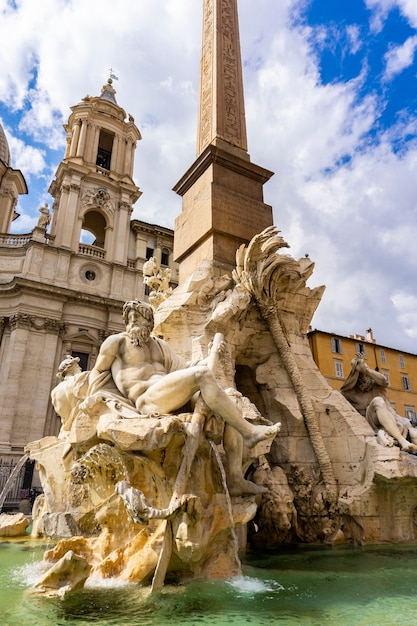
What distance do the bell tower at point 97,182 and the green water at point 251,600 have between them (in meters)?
22.8

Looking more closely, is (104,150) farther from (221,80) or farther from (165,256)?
(221,80)

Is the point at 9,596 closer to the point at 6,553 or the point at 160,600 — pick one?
the point at 160,600

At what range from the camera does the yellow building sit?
24188 mm

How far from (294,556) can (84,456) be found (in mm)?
2469

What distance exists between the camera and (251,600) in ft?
10.2

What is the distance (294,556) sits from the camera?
472 cm

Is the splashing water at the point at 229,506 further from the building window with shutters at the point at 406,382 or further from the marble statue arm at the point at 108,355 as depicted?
the building window with shutters at the point at 406,382

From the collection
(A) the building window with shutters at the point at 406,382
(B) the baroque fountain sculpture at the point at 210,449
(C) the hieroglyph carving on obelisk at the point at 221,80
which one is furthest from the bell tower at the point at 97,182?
Result: (B) the baroque fountain sculpture at the point at 210,449

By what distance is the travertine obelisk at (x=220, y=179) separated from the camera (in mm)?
7371

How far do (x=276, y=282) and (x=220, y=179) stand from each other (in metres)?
2.39

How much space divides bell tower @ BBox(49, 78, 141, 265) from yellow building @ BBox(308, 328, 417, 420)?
40.5ft

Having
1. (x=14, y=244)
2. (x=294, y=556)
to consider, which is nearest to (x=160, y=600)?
(x=294, y=556)

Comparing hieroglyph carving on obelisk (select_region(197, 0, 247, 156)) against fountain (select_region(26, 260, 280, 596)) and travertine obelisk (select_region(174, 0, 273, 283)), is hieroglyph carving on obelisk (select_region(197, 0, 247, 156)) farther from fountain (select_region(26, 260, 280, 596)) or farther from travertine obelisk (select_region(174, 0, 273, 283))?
fountain (select_region(26, 260, 280, 596))

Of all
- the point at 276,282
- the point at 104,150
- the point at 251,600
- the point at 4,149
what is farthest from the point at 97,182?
the point at 251,600
